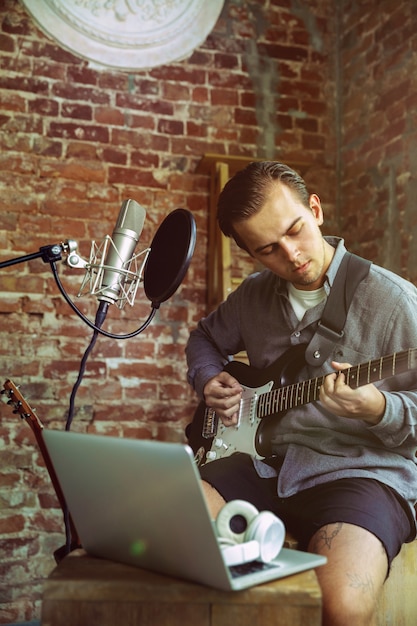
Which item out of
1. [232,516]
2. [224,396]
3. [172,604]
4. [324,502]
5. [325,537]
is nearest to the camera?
[172,604]

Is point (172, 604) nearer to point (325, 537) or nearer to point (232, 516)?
point (232, 516)

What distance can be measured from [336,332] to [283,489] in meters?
0.40

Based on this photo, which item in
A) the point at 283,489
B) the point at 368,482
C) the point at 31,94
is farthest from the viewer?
the point at 31,94

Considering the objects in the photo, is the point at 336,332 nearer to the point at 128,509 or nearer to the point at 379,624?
the point at 379,624

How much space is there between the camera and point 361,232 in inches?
119

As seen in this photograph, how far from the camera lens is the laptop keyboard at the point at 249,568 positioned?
977mm

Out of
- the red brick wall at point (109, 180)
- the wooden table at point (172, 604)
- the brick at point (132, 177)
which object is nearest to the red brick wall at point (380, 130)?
the red brick wall at point (109, 180)

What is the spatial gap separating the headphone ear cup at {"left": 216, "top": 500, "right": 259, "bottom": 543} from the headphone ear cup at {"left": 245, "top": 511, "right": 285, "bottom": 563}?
2 cm

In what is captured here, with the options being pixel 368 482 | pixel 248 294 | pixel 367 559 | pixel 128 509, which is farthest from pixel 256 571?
pixel 248 294

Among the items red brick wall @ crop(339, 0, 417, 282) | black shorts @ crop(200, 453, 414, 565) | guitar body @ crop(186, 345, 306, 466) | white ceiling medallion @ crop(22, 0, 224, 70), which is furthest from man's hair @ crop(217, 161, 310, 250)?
white ceiling medallion @ crop(22, 0, 224, 70)

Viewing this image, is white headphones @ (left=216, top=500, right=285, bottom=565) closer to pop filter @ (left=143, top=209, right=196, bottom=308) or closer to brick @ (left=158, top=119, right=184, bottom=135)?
pop filter @ (left=143, top=209, right=196, bottom=308)

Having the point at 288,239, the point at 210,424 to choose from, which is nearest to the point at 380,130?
the point at 288,239

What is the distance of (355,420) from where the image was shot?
1.57 meters

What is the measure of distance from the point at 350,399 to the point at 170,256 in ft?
1.78
